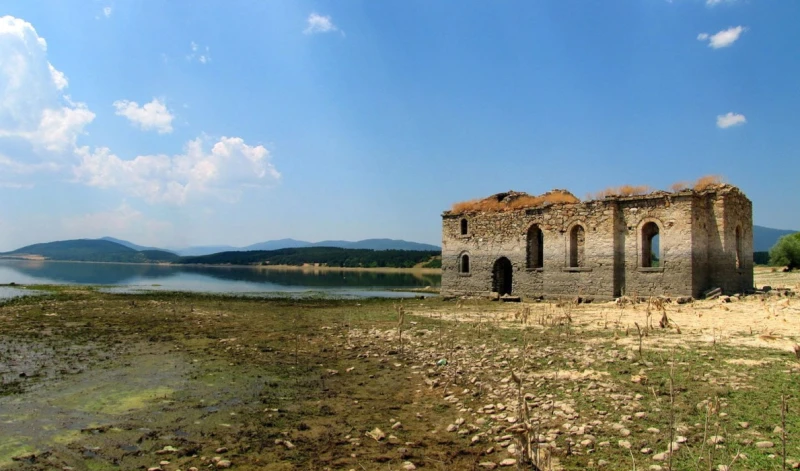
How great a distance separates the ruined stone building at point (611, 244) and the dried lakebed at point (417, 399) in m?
8.12

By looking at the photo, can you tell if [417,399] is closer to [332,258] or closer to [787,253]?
[787,253]

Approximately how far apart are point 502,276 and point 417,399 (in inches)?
936

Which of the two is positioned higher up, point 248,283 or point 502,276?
point 502,276

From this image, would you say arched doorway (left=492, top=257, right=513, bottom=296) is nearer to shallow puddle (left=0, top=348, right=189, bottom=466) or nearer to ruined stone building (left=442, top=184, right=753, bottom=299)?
ruined stone building (left=442, top=184, right=753, bottom=299)

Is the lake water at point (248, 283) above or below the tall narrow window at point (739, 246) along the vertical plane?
below

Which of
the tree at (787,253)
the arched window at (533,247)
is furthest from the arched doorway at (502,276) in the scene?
the tree at (787,253)

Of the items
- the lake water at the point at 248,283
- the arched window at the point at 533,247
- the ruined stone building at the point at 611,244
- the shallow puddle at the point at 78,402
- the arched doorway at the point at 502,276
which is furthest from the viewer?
the lake water at the point at 248,283

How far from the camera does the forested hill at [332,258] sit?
118m

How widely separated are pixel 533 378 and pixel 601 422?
2307mm

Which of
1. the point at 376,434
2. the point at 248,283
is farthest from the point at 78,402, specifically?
the point at 248,283

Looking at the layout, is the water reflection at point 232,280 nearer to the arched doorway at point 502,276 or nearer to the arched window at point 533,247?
the arched doorway at point 502,276

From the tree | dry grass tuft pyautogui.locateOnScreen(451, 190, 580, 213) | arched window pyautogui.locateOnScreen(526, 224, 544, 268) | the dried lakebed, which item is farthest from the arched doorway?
the tree

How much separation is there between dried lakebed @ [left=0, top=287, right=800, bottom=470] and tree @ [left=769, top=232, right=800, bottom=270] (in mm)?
40219

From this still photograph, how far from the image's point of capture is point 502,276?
31328 millimetres
